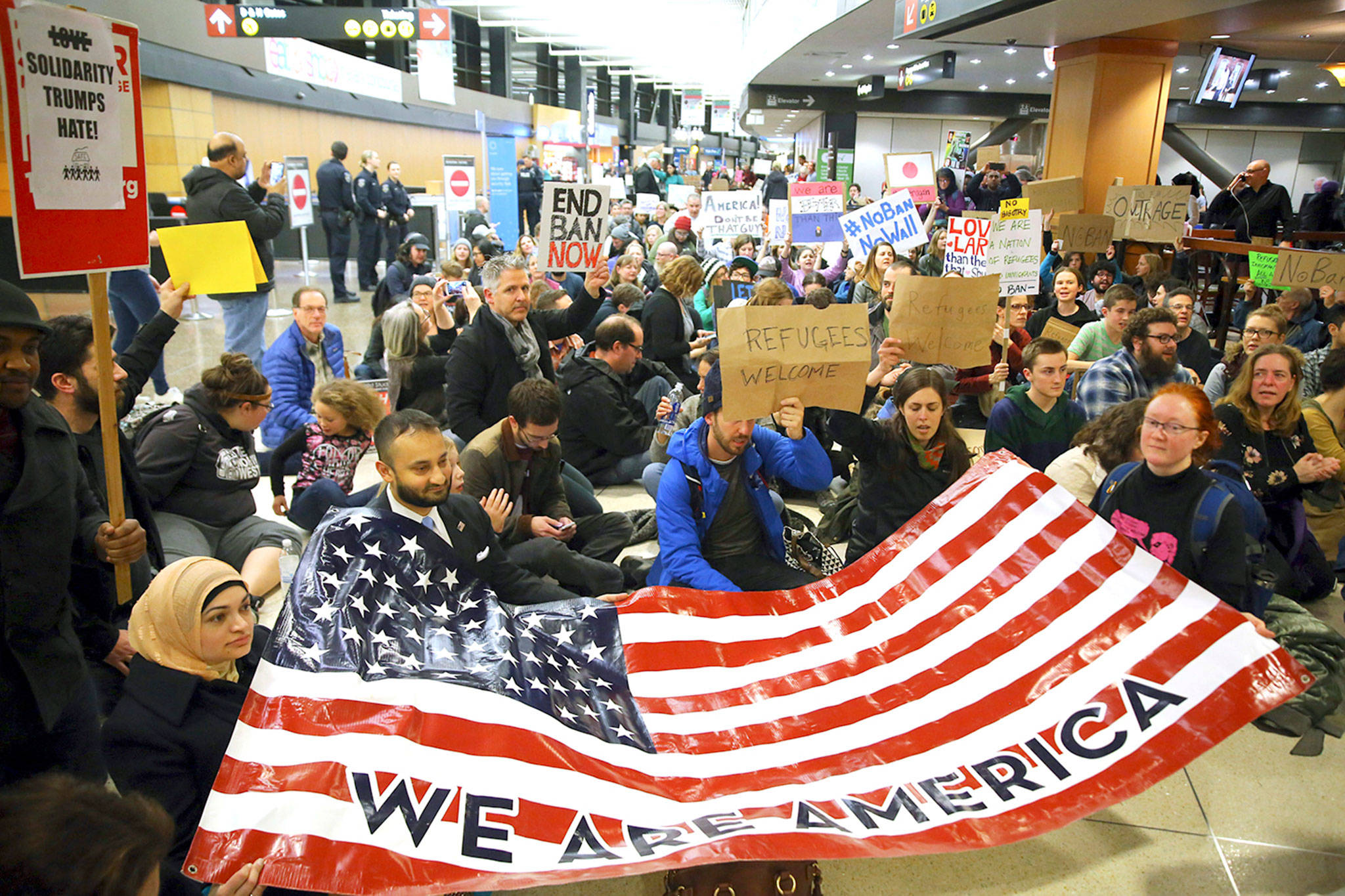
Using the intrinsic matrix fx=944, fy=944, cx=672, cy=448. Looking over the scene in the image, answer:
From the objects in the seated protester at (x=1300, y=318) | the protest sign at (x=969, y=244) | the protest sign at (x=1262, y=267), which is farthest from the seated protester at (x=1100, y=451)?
the seated protester at (x=1300, y=318)

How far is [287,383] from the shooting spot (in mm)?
6020

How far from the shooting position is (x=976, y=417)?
6.75 metres

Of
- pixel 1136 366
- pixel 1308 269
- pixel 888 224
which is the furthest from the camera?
pixel 888 224

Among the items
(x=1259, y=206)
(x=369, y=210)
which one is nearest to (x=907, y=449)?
(x=1259, y=206)

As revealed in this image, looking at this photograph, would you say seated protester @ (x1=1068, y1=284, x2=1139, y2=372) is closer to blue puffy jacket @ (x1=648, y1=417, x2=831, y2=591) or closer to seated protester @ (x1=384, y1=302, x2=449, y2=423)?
blue puffy jacket @ (x1=648, y1=417, x2=831, y2=591)

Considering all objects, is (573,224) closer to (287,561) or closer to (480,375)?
(480,375)

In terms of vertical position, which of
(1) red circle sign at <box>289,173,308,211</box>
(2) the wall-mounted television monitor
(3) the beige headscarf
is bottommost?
(3) the beige headscarf

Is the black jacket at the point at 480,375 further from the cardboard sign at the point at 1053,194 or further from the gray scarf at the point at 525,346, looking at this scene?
the cardboard sign at the point at 1053,194

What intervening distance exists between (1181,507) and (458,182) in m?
13.5

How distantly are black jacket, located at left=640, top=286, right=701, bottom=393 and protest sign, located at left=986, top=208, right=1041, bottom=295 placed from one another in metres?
2.39

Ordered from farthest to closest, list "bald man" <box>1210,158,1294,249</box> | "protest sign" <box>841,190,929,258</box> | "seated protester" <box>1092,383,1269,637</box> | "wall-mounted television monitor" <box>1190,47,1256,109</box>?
1. "wall-mounted television monitor" <box>1190,47,1256,109</box>
2. "bald man" <box>1210,158,1294,249</box>
3. "protest sign" <box>841,190,929,258</box>
4. "seated protester" <box>1092,383,1269,637</box>

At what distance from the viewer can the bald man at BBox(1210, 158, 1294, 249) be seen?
11844mm

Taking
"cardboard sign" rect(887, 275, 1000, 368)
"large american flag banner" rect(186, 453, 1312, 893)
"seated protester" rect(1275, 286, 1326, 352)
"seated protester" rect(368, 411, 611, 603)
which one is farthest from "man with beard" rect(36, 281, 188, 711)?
"seated protester" rect(1275, 286, 1326, 352)

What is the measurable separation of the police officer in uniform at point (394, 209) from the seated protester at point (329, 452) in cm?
1121
